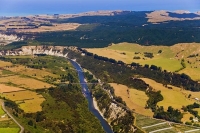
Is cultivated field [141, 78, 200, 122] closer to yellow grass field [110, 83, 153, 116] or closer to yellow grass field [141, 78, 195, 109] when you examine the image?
yellow grass field [141, 78, 195, 109]

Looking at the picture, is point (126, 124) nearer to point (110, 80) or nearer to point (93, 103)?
point (93, 103)

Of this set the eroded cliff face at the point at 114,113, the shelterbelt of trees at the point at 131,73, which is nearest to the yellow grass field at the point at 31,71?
the shelterbelt of trees at the point at 131,73

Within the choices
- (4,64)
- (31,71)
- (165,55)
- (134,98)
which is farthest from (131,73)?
(4,64)

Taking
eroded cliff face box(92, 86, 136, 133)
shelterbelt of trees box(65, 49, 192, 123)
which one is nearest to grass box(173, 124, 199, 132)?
shelterbelt of trees box(65, 49, 192, 123)

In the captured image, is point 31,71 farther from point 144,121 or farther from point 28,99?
point 144,121

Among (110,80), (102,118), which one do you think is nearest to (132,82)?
(110,80)
